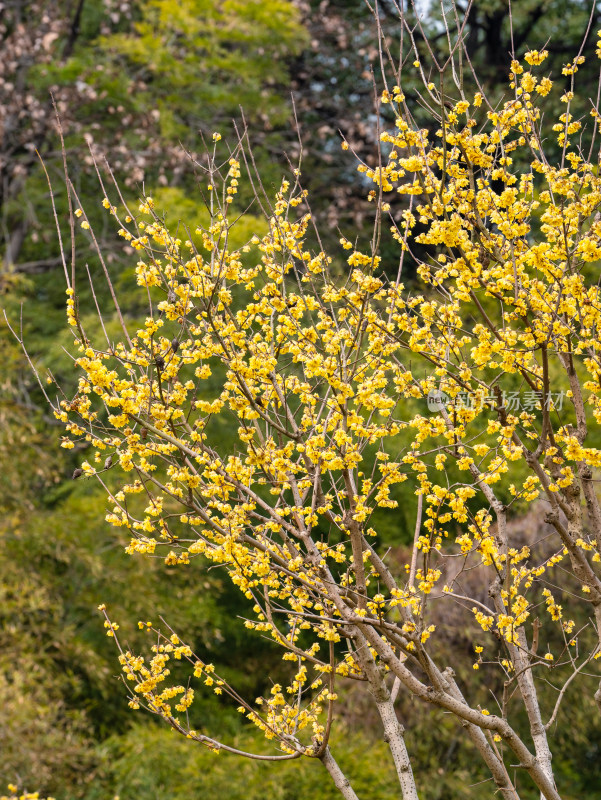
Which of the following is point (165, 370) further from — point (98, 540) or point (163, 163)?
point (163, 163)

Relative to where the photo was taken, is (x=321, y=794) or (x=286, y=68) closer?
(x=321, y=794)

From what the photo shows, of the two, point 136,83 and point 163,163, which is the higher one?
point 136,83

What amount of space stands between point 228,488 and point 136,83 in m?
10.2

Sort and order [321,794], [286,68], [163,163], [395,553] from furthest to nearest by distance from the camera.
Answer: [286,68]
[163,163]
[395,553]
[321,794]

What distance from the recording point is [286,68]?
12961 mm

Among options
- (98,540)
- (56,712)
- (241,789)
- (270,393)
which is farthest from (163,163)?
(270,393)

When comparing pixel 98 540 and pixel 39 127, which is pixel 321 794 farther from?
pixel 39 127

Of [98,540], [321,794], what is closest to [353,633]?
[321,794]

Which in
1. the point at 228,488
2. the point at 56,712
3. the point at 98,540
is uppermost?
the point at 228,488

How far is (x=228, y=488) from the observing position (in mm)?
2906

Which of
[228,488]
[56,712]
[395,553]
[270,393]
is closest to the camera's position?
[228,488]

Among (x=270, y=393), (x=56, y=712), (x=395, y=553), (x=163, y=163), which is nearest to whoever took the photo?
(x=270, y=393)

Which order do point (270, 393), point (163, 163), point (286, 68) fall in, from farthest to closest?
1. point (286, 68)
2. point (163, 163)
3. point (270, 393)

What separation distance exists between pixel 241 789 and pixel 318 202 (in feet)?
29.2
